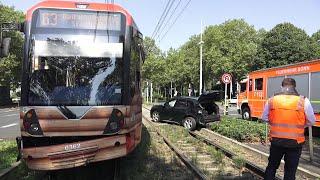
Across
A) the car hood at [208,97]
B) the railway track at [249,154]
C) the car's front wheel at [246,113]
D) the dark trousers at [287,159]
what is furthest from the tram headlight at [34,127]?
the car's front wheel at [246,113]

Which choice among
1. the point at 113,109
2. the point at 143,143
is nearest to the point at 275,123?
the point at 113,109

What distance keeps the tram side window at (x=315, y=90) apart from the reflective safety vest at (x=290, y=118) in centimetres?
1250

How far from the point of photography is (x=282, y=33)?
58.3 metres

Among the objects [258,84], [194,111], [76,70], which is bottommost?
[194,111]

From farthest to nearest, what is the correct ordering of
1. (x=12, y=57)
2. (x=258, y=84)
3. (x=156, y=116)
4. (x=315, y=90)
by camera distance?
(x=12, y=57) < (x=258, y=84) < (x=156, y=116) < (x=315, y=90)

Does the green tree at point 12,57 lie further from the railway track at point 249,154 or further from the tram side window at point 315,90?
the tram side window at point 315,90

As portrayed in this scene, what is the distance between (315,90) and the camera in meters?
19.4

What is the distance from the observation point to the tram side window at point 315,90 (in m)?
19.1

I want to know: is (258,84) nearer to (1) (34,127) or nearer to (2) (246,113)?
(2) (246,113)

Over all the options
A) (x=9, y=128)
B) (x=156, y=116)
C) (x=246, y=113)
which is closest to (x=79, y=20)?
(x=9, y=128)

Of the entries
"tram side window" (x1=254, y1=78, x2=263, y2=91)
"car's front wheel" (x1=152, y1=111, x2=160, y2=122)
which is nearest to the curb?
"car's front wheel" (x1=152, y1=111, x2=160, y2=122)

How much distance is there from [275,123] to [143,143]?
875 cm

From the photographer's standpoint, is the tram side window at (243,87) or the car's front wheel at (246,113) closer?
the car's front wheel at (246,113)

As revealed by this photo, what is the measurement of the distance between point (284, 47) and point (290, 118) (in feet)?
172
